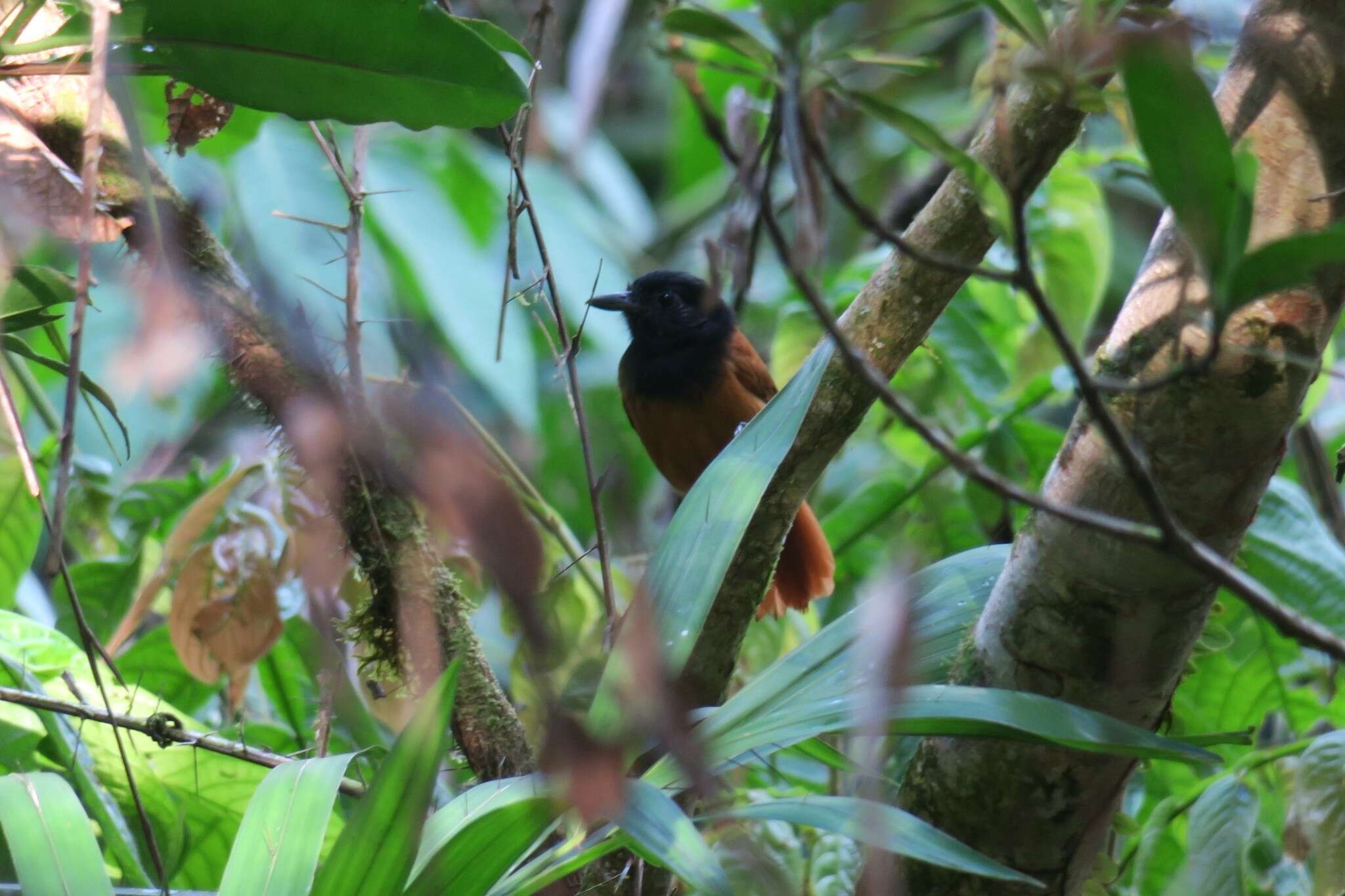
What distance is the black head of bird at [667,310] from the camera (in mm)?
3104

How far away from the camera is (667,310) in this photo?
3166 millimetres

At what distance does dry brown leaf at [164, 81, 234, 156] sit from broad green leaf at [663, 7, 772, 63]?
2.68ft

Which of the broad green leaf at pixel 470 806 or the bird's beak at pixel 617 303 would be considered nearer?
the broad green leaf at pixel 470 806

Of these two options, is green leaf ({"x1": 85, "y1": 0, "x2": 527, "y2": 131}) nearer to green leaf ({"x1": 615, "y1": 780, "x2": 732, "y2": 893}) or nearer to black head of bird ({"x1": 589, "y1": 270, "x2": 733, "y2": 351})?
green leaf ({"x1": 615, "y1": 780, "x2": 732, "y2": 893})

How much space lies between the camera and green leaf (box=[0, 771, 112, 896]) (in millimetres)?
982

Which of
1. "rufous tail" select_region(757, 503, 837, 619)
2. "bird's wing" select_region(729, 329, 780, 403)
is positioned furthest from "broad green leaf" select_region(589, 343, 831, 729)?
"bird's wing" select_region(729, 329, 780, 403)

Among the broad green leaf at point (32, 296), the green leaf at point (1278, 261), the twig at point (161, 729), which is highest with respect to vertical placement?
the green leaf at point (1278, 261)

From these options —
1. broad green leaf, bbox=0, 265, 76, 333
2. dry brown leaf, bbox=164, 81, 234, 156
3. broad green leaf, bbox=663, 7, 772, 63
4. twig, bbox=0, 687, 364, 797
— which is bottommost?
twig, bbox=0, 687, 364, 797

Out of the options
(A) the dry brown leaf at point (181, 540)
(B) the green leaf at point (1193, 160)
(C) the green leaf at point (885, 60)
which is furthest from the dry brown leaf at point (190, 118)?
(B) the green leaf at point (1193, 160)

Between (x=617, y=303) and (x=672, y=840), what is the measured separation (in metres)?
2.36

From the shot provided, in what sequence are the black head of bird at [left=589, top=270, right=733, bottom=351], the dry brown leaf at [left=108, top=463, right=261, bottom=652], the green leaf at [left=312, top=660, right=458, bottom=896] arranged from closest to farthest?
1. the green leaf at [left=312, top=660, right=458, bottom=896]
2. the dry brown leaf at [left=108, top=463, right=261, bottom=652]
3. the black head of bird at [left=589, top=270, right=733, bottom=351]

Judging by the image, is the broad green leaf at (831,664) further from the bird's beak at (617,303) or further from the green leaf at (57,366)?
the bird's beak at (617,303)

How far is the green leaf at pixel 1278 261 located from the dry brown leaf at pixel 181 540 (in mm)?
1579

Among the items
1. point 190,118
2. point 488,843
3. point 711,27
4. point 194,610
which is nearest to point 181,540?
point 194,610
